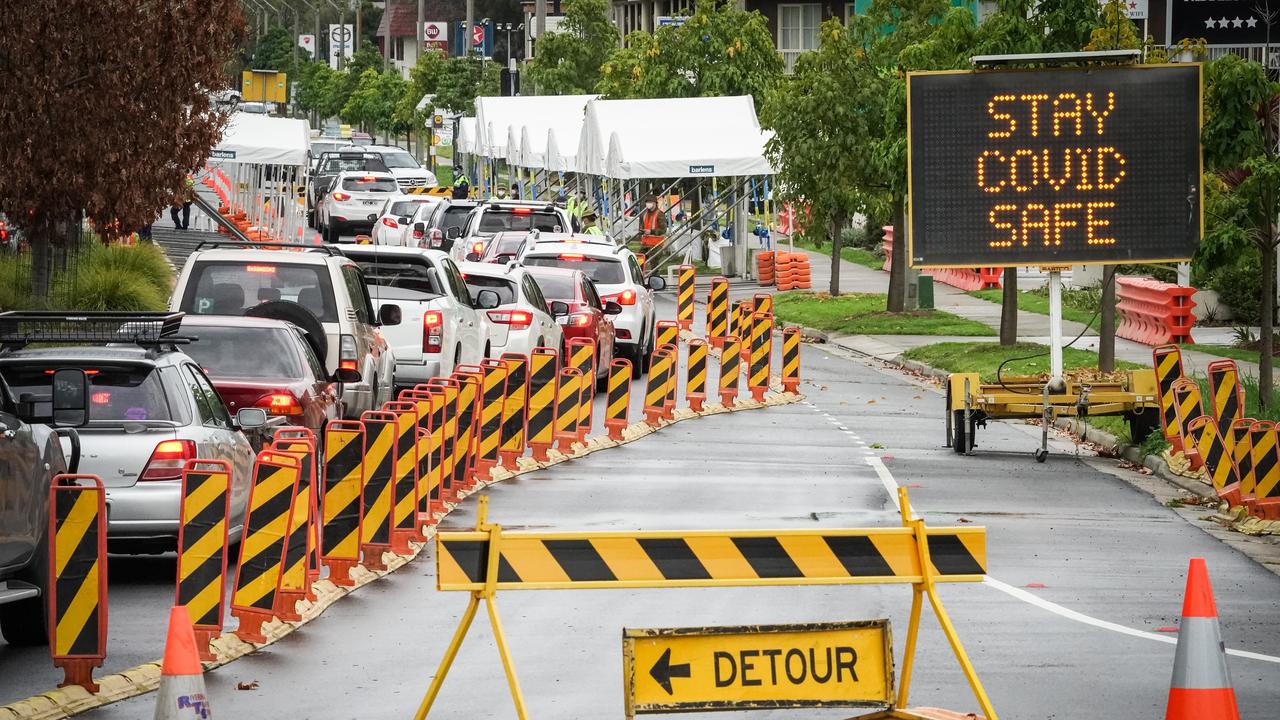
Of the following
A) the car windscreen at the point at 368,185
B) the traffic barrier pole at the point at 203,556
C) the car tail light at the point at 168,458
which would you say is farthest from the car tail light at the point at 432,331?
the car windscreen at the point at 368,185

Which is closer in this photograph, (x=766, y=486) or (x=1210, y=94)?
(x=766, y=486)

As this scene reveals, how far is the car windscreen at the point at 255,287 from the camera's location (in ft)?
59.6

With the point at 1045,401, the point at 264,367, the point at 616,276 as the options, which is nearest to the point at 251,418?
the point at 264,367

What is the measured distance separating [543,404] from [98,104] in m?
7.94

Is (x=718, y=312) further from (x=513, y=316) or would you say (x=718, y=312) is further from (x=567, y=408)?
(x=567, y=408)

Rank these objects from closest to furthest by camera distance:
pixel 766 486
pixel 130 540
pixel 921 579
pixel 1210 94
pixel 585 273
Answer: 1. pixel 921 579
2. pixel 130 540
3. pixel 766 486
4. pixel 1210 94
5. pixel 585 273

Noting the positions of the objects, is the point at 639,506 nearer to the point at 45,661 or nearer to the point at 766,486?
the point at 766,486

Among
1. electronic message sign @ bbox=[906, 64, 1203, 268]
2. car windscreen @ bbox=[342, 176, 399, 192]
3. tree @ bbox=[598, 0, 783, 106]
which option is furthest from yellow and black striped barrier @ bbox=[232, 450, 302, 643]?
car windscreen @ bbox=[342, 176, 399, 192]

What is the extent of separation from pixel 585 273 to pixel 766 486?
10508 mm

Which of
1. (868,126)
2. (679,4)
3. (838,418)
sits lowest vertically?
(838,418)

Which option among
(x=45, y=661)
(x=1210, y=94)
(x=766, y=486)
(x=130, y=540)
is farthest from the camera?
(x=1210, y=94)

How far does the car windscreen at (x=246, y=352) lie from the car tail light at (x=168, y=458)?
10.6ft

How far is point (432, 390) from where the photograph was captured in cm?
1600

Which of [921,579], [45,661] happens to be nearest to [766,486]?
[45,661]
